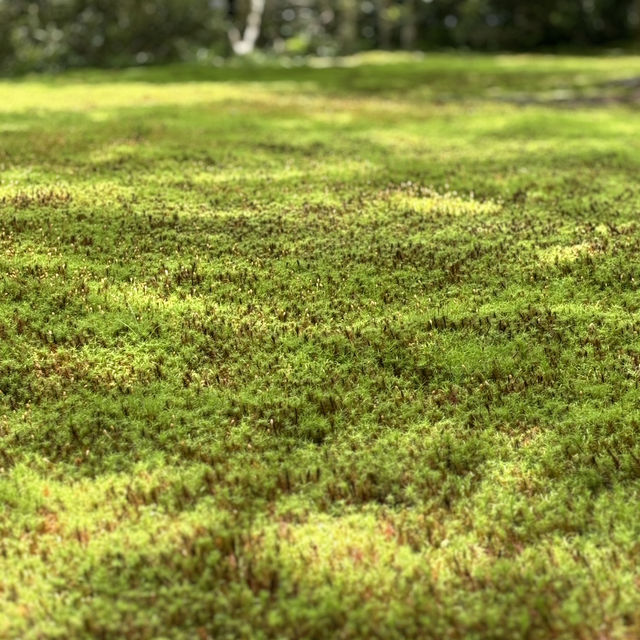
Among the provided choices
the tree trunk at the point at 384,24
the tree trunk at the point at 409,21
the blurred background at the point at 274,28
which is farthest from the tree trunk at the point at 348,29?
the tree trunk at the point at 409,21

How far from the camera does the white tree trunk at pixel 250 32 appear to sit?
4991 cm

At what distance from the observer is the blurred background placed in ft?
144

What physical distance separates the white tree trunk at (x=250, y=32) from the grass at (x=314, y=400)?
125ft

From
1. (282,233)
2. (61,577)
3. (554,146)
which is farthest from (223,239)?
(554,146)

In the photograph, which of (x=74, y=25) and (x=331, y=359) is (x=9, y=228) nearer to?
(x=331, y=359)

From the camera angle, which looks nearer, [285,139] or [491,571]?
[491,571]

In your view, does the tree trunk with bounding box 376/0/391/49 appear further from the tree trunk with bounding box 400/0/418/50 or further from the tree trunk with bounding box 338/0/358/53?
the tree trunk with bounding box 338/0/358/53

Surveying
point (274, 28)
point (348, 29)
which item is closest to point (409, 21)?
point (348, 29)

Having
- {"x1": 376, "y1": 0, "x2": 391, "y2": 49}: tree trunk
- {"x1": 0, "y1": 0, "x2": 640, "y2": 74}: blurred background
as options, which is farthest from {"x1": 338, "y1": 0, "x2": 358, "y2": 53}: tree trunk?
{"x1": 376, "y1": 0, "x2": 391, "y2": 49}: tree trunk

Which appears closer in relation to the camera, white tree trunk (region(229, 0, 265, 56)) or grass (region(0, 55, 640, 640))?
grass (region(0, 55, 640, 640))

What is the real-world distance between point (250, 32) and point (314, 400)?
48734mm

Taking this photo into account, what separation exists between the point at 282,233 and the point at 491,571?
692 centimetres

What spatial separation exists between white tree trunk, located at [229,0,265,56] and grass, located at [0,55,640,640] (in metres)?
38.2

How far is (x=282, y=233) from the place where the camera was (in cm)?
1138
